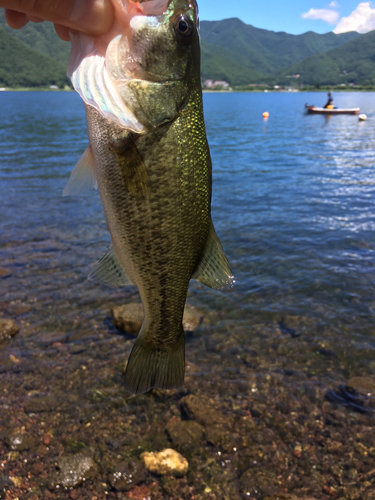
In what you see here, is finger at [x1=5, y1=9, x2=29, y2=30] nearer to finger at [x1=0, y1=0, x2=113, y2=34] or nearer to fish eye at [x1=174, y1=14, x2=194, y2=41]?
finger at [x1=0, y1=0, x2=113, y2=34]

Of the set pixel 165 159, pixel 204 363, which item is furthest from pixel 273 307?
pixel 165 159

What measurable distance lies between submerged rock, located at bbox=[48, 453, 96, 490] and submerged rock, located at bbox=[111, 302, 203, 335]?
112 inches

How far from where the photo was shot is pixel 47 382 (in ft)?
20.5

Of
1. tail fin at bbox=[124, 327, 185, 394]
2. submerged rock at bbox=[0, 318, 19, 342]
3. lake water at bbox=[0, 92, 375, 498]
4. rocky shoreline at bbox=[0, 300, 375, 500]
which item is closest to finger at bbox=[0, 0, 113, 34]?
tail fin at bbox=[124, 327, 185, 394]

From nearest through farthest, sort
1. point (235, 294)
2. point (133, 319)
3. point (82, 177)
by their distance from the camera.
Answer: point (82, 177) → point (133, 319) → point (235, 294)

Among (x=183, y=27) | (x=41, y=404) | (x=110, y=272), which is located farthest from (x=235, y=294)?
(x=183, y=27)

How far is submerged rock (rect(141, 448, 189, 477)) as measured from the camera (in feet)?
15.7

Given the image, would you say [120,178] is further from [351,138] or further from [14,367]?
[351,138]

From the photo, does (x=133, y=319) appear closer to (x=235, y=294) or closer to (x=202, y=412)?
(x=202, y=412)

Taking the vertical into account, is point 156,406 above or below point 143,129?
below

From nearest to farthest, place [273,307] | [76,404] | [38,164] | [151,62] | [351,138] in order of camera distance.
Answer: [151,62]
[76,404]
[273,307]
[38,164]
[351,138]

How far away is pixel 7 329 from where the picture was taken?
24.1 feet

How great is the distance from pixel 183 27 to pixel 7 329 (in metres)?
6.87

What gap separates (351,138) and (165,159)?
4063cm
